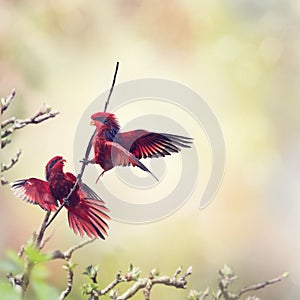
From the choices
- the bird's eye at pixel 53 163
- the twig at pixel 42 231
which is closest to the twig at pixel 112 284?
the twig at pixel 42 231

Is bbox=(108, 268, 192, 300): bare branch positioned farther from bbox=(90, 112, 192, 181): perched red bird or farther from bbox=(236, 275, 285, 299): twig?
bbox=(90, 112, 192, 181): perched red bird

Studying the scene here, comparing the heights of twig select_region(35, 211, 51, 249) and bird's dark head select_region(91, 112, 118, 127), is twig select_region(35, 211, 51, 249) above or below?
below

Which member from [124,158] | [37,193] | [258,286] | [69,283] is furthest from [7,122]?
[258,286]

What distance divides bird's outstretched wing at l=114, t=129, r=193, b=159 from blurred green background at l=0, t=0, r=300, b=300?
0.08 m

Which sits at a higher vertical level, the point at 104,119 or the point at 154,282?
the point at 104,119

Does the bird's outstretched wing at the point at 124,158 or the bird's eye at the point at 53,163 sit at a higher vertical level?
the bird's outstretched wing at the point at 124,158

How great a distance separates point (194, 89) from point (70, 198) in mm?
365

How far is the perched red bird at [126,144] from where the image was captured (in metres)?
1.18

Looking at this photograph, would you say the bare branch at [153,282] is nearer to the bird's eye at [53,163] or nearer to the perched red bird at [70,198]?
the perched red bird at [70,198]

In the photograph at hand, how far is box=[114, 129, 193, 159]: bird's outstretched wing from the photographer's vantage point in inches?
46.4

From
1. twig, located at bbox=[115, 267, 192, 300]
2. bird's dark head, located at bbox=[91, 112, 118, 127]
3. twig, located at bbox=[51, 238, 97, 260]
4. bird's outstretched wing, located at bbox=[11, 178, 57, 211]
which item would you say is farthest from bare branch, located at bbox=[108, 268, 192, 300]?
bird's dark head, located at bbox=[91, 112, 118, 127]

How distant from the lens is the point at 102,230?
1.17 metres

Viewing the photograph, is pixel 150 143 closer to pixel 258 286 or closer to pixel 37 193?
pixel 37 193

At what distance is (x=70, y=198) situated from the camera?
1182 millimetres
